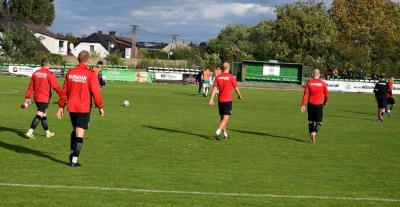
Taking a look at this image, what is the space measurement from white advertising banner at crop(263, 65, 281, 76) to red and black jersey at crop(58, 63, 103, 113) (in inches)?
2044

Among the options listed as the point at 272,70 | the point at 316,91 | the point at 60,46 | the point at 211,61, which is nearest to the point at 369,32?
the point at 211,61

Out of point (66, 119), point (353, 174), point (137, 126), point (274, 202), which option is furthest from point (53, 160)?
point (66, 119)

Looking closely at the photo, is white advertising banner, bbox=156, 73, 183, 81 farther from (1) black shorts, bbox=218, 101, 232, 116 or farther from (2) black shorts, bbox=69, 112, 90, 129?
(2) black shorts, bbox=69, 112, 90, 129

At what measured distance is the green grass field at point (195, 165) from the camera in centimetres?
884

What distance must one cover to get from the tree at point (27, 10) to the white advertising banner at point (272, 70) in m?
57.1

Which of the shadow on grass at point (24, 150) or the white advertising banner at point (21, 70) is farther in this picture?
the white advertising banner at point (21, 70)

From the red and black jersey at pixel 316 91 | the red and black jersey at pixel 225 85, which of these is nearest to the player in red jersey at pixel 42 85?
the red and black jersey at pixel 225 85

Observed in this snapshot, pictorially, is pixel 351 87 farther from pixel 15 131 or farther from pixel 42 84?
pixel 42 84

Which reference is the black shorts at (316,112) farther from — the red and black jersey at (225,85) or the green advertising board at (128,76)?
the green advertising board at (128,76)

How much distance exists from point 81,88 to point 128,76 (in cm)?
4940

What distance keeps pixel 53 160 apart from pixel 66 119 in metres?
8.15

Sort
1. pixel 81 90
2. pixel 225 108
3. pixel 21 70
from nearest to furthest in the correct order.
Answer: pixel 81 90 < pixel 225 108 < pixel 21 70

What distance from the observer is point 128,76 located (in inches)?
2345

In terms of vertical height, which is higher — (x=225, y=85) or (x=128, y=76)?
(x=225, y=85)
